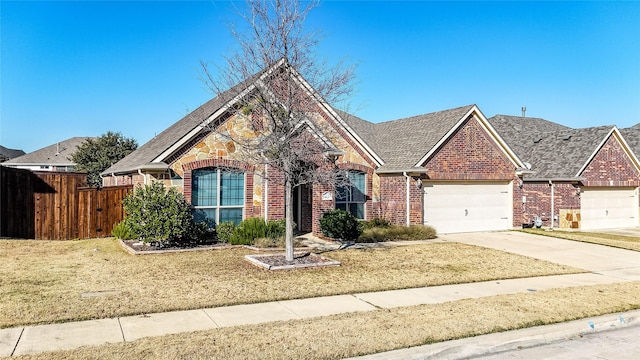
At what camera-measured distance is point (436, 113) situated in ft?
75.6

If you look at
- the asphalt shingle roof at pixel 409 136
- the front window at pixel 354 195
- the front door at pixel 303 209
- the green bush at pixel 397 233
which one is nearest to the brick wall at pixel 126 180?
the front door at pixel 303 209

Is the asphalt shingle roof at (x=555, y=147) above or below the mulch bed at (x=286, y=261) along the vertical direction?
above

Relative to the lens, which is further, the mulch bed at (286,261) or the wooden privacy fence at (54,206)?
the wooden privacy fence at (54,206)

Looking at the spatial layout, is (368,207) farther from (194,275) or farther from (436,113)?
(194,275)

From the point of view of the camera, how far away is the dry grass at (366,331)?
20.1 ft

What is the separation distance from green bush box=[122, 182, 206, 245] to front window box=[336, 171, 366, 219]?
6696 millimetres

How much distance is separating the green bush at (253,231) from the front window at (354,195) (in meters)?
4.27

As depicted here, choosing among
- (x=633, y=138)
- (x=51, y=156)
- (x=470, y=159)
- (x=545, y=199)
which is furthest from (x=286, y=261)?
(x=51, y=156)

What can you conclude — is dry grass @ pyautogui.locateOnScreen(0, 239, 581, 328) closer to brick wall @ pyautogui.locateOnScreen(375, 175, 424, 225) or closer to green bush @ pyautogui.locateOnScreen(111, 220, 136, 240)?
green bush @ pyautogui.locateOnScreen(111, 220, 136, 240)

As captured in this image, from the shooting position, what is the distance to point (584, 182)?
75.9 feet

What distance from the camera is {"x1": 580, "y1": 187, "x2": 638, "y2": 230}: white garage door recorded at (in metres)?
23.7

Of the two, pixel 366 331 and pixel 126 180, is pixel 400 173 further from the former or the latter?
pixel 366 331

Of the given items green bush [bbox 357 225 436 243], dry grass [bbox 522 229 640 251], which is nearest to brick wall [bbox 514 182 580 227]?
dry grass [bbox 522 229 640 251]

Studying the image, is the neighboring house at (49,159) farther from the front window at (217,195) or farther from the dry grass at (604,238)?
the dry grass at (604,238)
